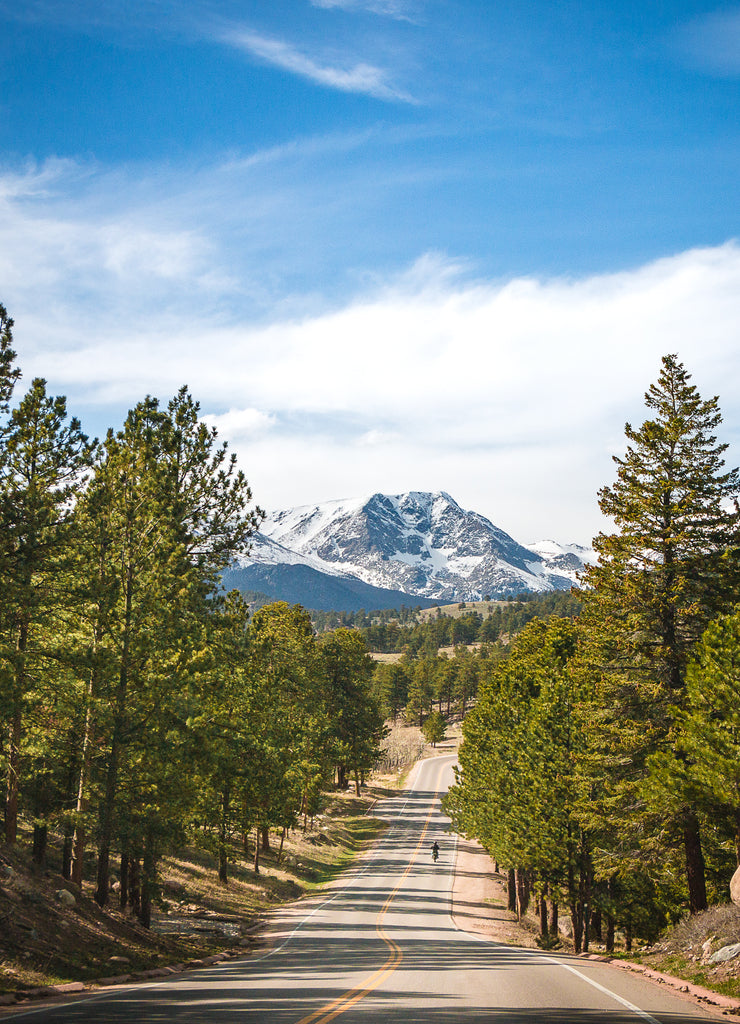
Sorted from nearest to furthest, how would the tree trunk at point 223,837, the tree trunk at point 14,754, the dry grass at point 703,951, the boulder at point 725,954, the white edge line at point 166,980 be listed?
the white edge line at point 166,980
the dry grass at point 703,951
the boulder at point 725,954
the tree trunk at point 14,754
the tree trunk at point 223,837

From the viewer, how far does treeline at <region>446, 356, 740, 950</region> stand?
64.6 ft

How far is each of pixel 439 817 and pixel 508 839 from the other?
49.0 metres

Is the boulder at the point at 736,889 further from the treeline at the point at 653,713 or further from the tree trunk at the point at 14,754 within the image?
the tree trunk at the point at 14,754

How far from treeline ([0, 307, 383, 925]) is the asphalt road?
4.60 meters

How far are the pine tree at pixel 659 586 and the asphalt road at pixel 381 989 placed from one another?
5.73m

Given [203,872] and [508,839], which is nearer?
[508,839]

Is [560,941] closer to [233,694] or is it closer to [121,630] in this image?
[233,694]

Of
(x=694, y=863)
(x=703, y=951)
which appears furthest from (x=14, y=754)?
(x=694, y=863)

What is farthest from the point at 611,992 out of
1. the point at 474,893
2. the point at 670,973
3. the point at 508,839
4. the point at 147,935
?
the point at 474,893

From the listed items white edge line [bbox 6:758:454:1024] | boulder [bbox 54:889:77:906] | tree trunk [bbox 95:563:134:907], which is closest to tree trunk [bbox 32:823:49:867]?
tree trunk [bbox 95:563:134:907]

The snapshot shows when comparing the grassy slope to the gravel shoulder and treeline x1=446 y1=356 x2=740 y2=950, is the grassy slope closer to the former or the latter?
the gravel shoulder

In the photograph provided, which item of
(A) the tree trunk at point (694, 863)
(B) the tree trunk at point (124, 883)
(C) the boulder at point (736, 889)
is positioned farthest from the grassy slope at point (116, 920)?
(C) the boulder at point (736, 889)

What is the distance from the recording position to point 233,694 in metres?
26.3

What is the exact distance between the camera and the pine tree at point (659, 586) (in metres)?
22.2
